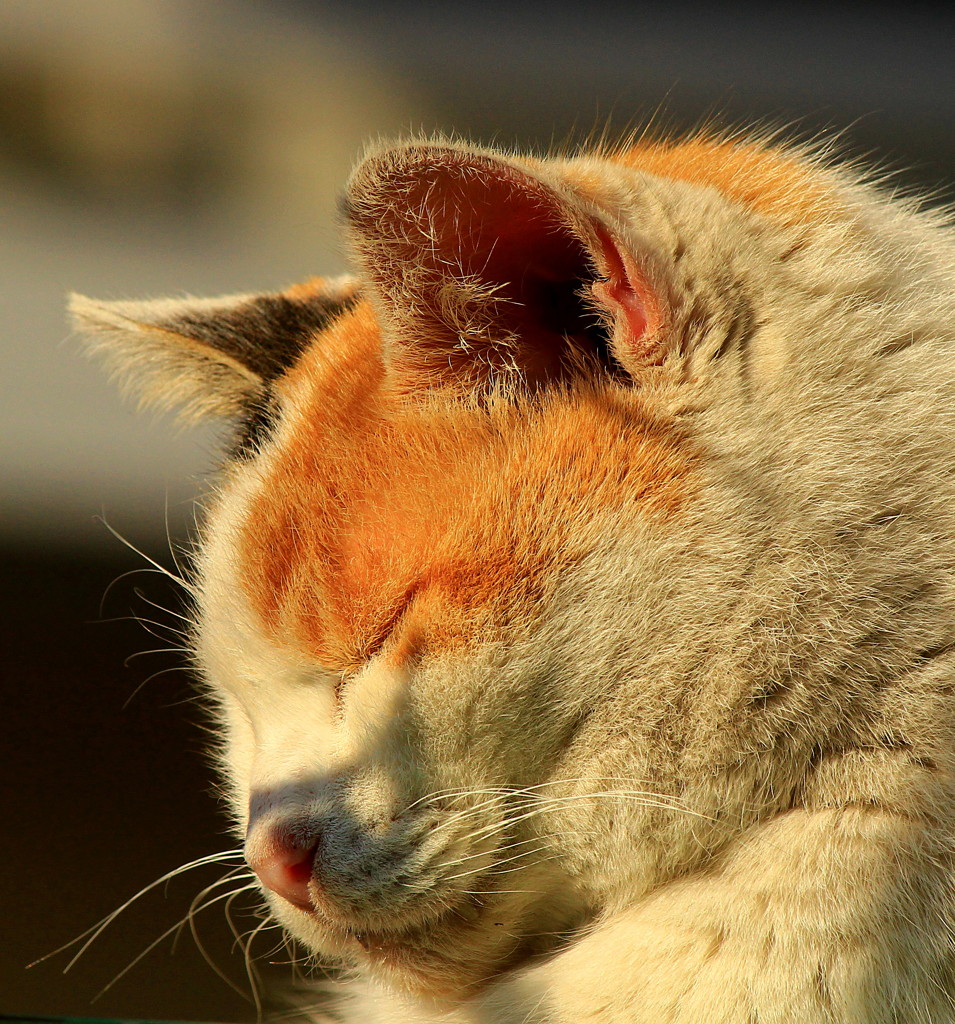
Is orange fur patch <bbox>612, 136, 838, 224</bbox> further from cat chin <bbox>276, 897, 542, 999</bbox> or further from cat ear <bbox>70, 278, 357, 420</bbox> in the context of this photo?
cat chin <bbox>276, 897, 542, 999</bbox>

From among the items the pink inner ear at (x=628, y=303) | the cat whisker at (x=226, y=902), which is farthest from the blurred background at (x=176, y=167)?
the pink inner ear at (x=628, y=303)

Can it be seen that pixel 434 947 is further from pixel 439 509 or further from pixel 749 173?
pixel 749 173

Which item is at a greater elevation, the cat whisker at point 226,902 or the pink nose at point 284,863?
the pink nose at point 284,863

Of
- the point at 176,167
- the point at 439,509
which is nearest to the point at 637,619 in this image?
the point at 439,509

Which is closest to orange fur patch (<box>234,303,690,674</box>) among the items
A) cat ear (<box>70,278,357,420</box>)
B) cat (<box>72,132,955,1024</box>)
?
cat (<box>72,132,955,1024</box>)

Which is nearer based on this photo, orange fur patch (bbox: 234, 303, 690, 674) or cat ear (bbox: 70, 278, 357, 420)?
orange fur patch (bbox: 234, 303, 690, 674)

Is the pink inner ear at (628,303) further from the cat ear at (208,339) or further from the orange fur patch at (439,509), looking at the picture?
the cat ear at (208,339)

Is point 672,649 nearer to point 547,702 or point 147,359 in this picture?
point 547,702

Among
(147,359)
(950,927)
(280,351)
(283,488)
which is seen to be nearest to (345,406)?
(283,488)
